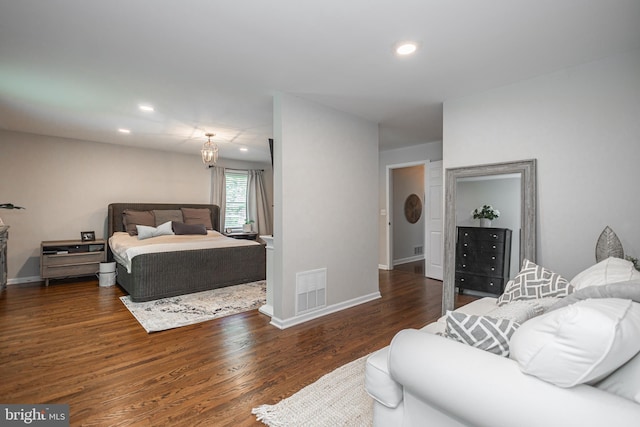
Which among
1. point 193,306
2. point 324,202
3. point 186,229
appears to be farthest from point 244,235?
point 324,202

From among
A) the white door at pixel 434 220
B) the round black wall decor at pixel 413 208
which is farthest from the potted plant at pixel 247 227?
the white door at pixel 434 220

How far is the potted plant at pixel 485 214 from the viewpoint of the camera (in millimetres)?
3095

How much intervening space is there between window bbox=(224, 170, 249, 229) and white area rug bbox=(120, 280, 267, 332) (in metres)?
3.03

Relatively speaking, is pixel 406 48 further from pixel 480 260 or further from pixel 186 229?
pixel 186 229

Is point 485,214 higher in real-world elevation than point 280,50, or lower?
lower

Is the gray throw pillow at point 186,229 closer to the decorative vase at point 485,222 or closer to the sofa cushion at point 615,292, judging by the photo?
the decorative vase at point 485,222

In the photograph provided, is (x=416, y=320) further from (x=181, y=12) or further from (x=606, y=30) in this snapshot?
(x=181, y=12)

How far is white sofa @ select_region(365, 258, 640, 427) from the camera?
0.83 m

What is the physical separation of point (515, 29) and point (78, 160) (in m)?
6.52

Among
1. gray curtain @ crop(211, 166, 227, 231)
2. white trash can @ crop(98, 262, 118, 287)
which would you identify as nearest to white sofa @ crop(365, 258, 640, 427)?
white trash can @ crop(98, 262, 118, 287)

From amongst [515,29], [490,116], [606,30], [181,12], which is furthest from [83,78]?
[606,30]

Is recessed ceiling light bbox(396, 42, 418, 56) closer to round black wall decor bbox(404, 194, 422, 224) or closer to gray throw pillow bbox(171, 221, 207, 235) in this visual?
gray throw pillow bbox(171, 221, 207, 235)

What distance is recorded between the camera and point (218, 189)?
698 cm

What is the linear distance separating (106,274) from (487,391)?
217 inches
